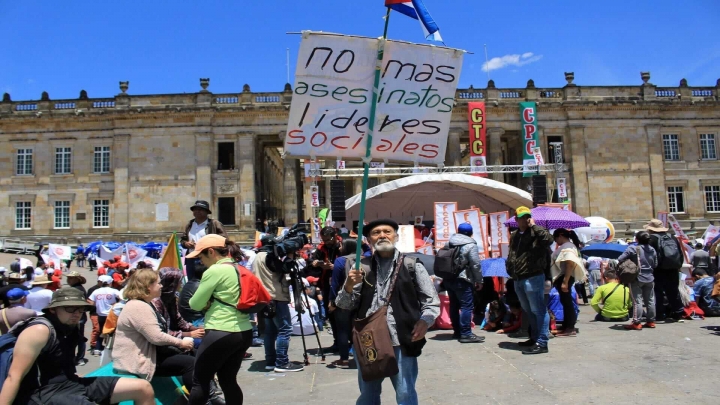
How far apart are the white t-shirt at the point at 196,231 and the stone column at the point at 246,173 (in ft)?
99.2

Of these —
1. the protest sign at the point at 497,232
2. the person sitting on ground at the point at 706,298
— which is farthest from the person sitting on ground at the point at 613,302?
the protest sign at the point at 497,232

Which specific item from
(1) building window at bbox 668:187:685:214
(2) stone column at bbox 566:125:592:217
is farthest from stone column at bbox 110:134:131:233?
(1) building window at bbox 668:187:685:214

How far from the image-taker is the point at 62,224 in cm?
3816

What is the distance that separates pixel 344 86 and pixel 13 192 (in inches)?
1617

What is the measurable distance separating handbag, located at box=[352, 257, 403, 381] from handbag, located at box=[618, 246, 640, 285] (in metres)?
6.26

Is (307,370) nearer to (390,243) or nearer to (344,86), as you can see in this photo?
(390,243)

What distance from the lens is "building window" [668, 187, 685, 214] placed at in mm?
38531

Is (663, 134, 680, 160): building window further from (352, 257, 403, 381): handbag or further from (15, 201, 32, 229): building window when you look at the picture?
(15, 201, 32, 229): building window

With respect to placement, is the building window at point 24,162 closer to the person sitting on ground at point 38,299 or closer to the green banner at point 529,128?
the green banner at point 529,128

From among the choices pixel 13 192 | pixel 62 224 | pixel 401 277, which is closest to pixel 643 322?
pixel 401 277

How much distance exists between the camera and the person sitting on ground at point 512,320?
9.14 metres

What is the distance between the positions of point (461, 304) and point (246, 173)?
30752 mm

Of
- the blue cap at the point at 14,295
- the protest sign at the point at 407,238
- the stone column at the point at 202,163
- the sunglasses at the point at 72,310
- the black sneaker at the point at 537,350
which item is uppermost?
the stone column at the point at 202,163

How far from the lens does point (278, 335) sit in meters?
7.08
